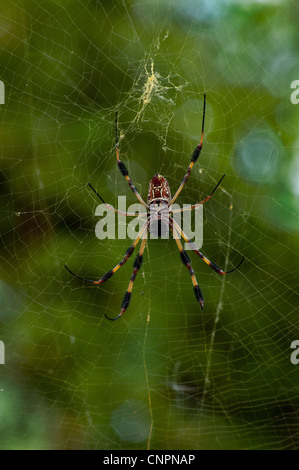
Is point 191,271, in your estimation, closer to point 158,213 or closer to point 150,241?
point 158,213

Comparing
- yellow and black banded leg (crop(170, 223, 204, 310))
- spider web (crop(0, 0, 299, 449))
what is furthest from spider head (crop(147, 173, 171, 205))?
spider web (crop(0, 0, 299, 449))

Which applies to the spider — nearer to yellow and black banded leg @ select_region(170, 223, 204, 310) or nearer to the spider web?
yellow and black banded leg @ select_region(170, 223, 204, 310)

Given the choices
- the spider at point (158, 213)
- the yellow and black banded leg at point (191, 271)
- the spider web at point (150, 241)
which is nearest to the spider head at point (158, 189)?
the spider at point (158, 213)

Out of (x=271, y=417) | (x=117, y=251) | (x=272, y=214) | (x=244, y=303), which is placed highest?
(x=272, y=214)

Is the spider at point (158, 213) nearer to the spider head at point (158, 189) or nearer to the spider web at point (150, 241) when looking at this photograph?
the spider head at point (158, 189)

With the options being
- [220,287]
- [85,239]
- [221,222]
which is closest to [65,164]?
[85,239]

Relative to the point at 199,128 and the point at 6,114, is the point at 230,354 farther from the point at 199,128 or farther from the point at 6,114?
the point at 6,114
